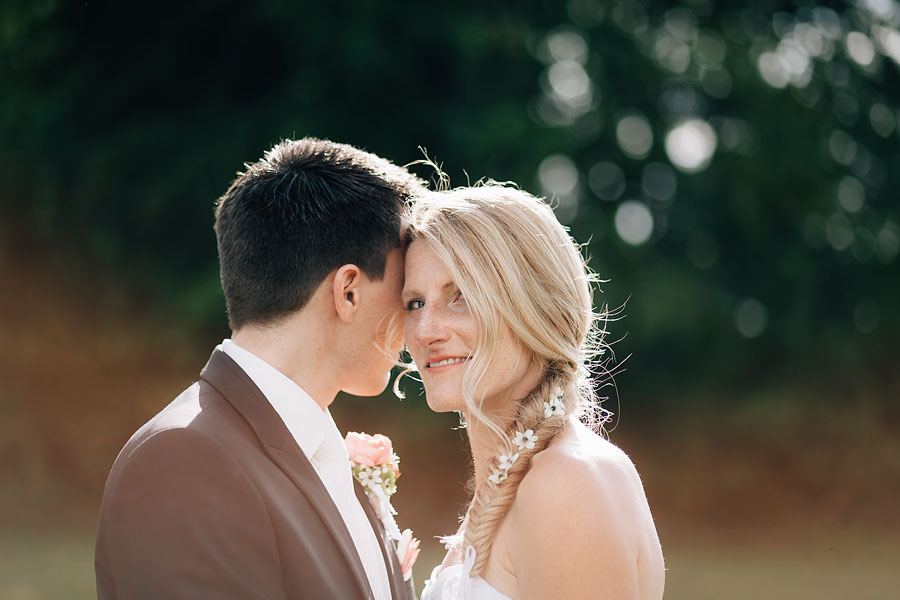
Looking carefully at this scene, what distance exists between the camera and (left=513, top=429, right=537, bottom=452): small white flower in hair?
2855 millimetres

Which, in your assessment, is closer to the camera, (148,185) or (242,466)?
(242,466)

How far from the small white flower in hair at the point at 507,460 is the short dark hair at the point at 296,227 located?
76cm

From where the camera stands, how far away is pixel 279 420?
2631mm

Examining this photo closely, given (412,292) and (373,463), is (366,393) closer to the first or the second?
(373,463)

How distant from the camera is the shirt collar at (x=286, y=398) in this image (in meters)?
2.71

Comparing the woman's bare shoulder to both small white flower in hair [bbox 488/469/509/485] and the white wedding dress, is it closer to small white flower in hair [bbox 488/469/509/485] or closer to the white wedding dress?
small white flower in hair [bbox 488/469/509/485]

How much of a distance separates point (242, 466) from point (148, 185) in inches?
408

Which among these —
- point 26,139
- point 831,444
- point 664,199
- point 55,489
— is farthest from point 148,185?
point 831,444

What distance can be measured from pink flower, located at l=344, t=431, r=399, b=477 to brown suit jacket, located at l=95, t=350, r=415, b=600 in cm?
73

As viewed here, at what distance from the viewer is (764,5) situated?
13.1 metres

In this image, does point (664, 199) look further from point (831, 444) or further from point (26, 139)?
point (26, 139)

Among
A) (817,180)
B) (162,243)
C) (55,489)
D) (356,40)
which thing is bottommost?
(55,489)

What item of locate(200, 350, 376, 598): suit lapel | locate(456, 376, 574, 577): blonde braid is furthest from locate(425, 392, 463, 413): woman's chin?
locate(200, 350, 376, 598): suit lapel

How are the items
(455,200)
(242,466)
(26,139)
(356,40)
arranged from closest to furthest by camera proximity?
(242,466) → (455,200) → (356,40) → (26,139)
